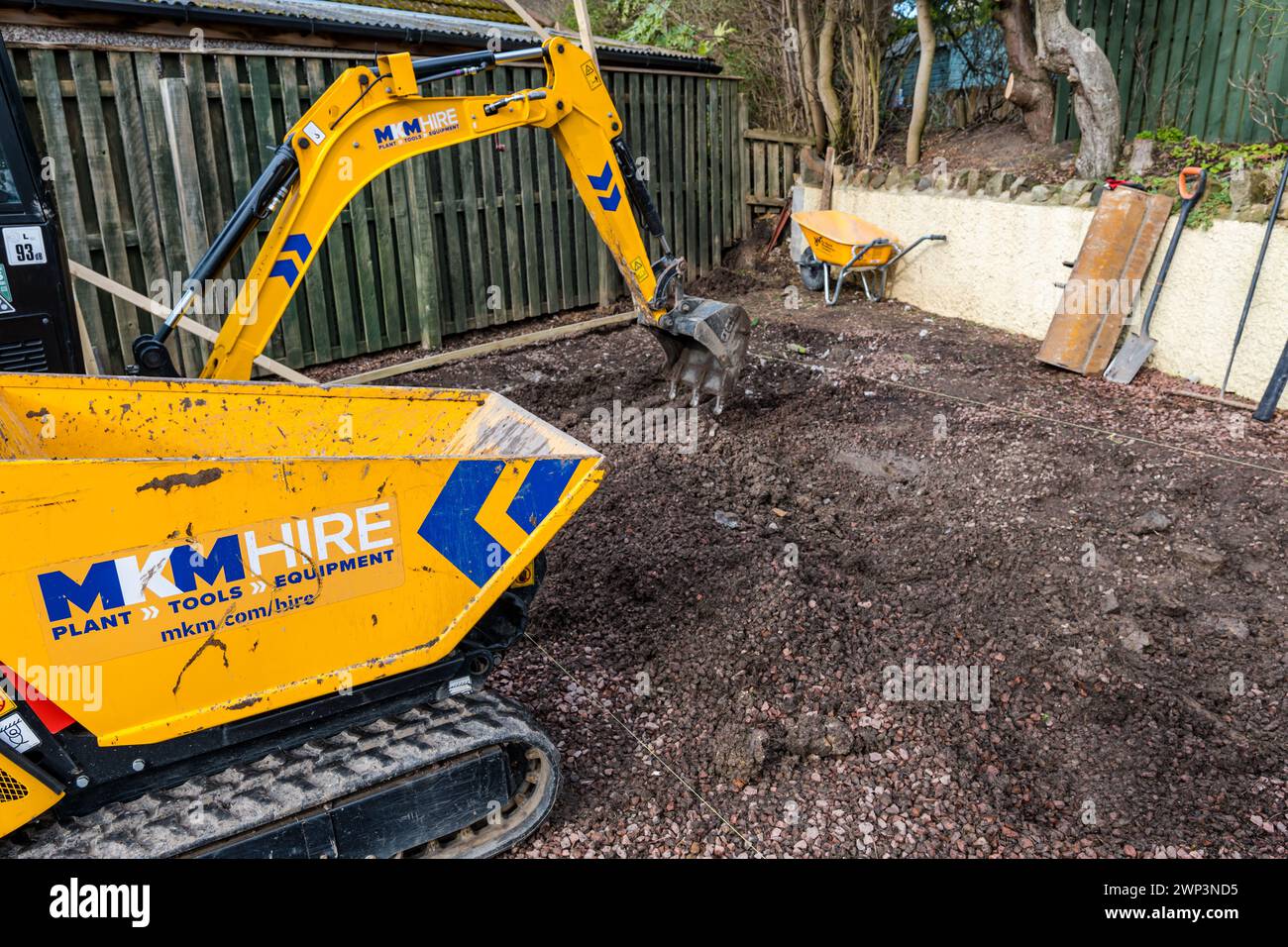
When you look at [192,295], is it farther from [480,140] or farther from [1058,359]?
[1058,359]

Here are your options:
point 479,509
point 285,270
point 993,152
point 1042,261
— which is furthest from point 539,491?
point 993,152

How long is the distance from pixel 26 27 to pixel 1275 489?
8.04 meters

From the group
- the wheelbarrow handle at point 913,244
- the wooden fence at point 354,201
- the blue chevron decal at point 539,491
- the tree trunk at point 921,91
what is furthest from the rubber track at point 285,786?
the tree trunk at point 921,91

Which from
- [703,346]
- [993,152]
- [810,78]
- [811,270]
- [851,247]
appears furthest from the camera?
[810,78]

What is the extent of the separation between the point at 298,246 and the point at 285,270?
13 cm

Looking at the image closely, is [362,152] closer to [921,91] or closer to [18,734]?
[18,734]

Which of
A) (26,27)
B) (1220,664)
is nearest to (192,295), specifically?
(26,27)

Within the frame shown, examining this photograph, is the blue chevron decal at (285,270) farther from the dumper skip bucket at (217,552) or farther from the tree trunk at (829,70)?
the tree trunk at (829,70)

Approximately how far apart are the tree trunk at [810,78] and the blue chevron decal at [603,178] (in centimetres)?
627

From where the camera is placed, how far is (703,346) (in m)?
6.29

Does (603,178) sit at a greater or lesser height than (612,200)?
greater

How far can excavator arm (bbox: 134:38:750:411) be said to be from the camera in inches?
164

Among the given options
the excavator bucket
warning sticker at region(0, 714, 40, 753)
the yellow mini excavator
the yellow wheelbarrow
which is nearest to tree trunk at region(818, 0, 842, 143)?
the yellow wheelbarrow

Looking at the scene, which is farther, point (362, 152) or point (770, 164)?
point (770, 164)
